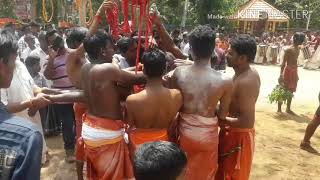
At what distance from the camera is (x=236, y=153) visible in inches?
149

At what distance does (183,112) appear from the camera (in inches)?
139

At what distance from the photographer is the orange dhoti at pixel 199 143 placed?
348cm

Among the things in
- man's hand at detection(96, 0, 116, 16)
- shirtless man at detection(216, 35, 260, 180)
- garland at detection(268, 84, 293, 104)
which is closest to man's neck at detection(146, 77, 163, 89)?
shirtless man at detection(216, 35, 260, 180)

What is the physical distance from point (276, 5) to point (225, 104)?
2971cm

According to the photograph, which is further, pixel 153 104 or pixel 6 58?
pixel 153 104

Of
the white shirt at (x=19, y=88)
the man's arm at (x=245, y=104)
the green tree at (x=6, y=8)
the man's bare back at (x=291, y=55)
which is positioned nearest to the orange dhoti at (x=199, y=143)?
the man's arm at (x=245, y=104)

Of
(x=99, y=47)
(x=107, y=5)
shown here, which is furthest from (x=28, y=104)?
(x=107, y=5)

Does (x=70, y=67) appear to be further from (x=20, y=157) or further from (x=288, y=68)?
(x=288, y=68)

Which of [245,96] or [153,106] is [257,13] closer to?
[245,96]

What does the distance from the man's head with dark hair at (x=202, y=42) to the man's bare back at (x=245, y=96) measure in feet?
1.58

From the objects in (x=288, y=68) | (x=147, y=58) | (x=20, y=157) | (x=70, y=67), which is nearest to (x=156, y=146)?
(x=20, y=157)

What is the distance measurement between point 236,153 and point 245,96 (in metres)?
0.55

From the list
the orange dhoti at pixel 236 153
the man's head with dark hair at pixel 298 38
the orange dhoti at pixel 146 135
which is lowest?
the orange dhoti at pixel 236 153

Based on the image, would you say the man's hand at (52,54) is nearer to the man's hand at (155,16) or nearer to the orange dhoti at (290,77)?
the man's hand at (155,16)
